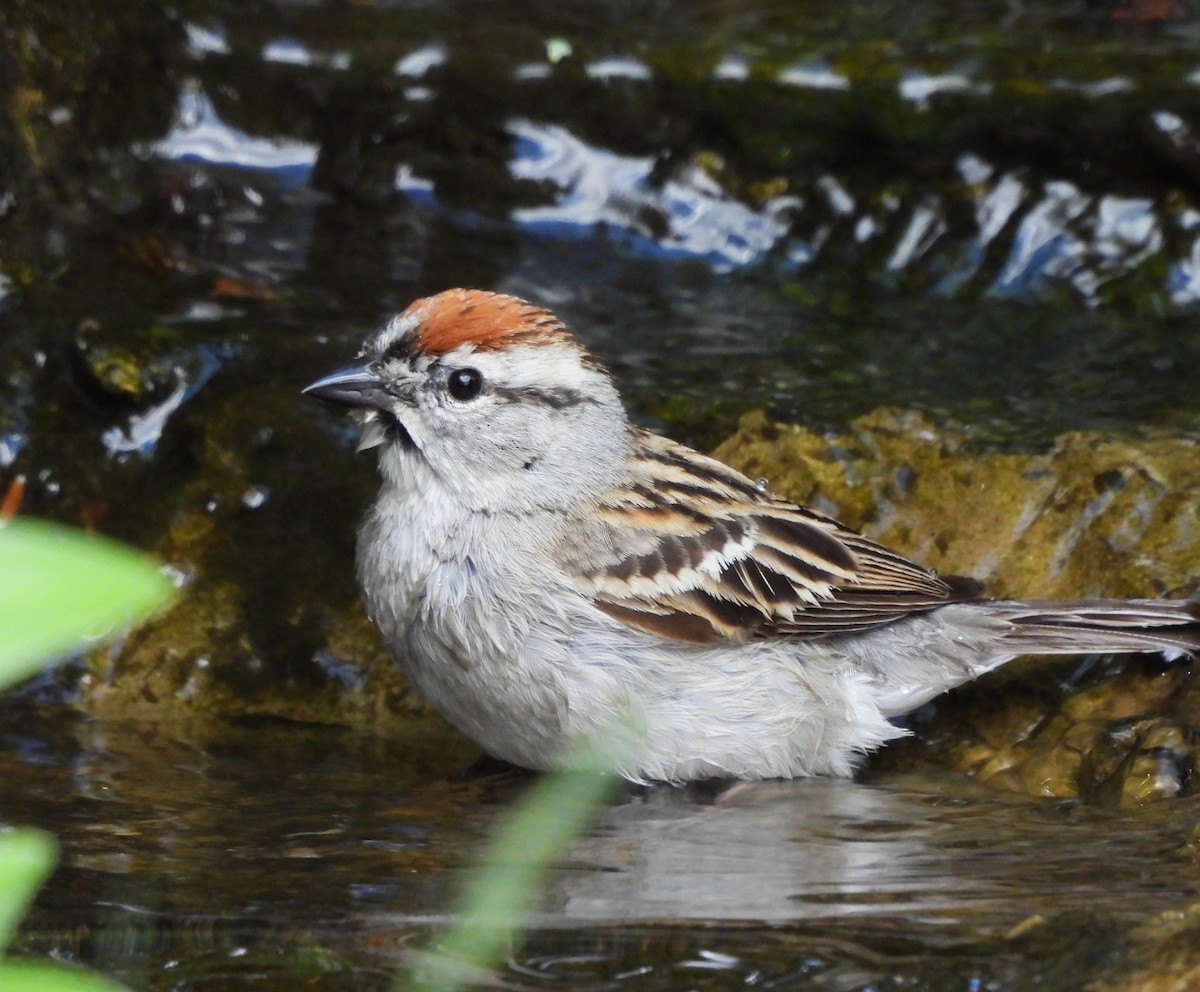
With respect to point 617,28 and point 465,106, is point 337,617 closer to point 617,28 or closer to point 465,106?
point 465,106

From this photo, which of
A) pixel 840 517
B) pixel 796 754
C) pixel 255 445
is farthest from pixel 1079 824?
pixel 255 445

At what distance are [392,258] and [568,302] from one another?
2.87 ft

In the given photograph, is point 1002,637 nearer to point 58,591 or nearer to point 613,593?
point 613,593

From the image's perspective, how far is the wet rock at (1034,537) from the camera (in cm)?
445

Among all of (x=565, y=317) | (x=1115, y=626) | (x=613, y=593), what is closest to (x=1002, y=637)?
(x=1115, y=626)

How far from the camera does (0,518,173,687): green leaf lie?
3.16 feet

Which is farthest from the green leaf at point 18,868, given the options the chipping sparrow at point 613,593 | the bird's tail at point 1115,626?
the bird's tail at point 1115,626

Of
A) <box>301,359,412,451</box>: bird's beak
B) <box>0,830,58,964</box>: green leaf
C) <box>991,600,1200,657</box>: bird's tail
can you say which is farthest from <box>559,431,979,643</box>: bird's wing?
<box>0,830,58,964</box>: green leaf

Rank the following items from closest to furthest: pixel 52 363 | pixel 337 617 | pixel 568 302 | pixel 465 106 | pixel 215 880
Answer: pixel 215 880 < pixel 337 617 < pixel 52 363 < pixel 568 302 < pixel 465 106

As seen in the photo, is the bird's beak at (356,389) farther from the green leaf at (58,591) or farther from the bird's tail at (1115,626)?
the green leaf at (58,591)

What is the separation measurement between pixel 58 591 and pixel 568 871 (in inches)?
108

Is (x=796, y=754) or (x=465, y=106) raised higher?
(x=465, y=106)

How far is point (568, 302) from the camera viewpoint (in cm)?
690

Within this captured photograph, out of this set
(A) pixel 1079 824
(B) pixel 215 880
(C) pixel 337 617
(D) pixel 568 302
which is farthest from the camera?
(D) pixel 568 302
